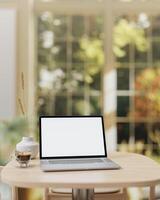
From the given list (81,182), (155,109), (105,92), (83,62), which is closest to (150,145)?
(155,109)

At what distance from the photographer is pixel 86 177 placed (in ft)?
6.84

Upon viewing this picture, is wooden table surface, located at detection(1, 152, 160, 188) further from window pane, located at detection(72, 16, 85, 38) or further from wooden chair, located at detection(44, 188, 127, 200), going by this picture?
window pane, located at detection(72, 16, 85, 38)

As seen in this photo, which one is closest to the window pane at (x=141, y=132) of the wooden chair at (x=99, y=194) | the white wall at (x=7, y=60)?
the white wall at (x=7, y=60)

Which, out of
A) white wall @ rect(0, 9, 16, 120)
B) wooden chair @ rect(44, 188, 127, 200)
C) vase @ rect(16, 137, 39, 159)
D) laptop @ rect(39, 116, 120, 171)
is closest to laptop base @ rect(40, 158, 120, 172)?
laptop @ rect(39, 116, 120, 171)

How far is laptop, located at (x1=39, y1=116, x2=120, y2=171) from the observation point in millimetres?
2549

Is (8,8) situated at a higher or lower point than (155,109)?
higher

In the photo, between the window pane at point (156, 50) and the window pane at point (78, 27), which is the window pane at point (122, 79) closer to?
the window pane at point (156, 50)

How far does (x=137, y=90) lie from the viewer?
189 inches

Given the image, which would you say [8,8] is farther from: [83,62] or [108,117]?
[108,117]

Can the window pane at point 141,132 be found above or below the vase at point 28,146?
below

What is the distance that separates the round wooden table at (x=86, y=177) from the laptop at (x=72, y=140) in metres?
0.14

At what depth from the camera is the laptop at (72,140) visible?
8.36ft

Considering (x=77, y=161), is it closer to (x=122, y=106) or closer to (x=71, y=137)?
(x=71, y=137)

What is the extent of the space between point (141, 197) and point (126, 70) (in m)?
1.32
